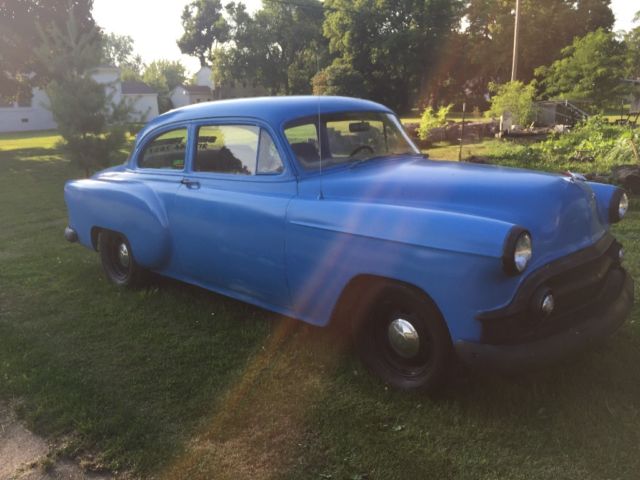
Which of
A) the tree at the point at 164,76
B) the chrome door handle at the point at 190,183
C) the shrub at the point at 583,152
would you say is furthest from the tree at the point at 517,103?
the tree at the point at 164,76

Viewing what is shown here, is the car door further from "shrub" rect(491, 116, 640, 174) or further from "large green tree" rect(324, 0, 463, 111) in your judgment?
"large green tree" rect(324, 0, 463, 111)

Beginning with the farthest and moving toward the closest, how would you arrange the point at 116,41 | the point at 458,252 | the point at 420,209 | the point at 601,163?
the point at 116,41, the point at 601,163, the point at 420,209, the point at 458,252

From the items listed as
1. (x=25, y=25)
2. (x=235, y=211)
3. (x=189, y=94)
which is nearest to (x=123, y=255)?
(x=235, y=211)

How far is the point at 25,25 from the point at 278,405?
22.7 metres

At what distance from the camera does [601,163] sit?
10.0 metres

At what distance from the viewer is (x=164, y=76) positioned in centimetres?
8156

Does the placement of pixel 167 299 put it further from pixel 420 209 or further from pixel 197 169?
pixel 420 209

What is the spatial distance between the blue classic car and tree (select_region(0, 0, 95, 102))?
19.2 meters

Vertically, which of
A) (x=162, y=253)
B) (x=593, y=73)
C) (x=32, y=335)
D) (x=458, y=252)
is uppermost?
(x=593, y=73)

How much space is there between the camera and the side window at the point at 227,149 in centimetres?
380

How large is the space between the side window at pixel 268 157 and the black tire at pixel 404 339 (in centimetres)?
115

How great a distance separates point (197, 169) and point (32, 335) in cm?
182

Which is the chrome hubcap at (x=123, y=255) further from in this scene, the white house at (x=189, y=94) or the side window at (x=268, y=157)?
the white house at (x=189, y=94)

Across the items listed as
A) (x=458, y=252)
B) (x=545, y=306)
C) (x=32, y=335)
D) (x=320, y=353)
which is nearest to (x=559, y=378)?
(x=545, y=306)
